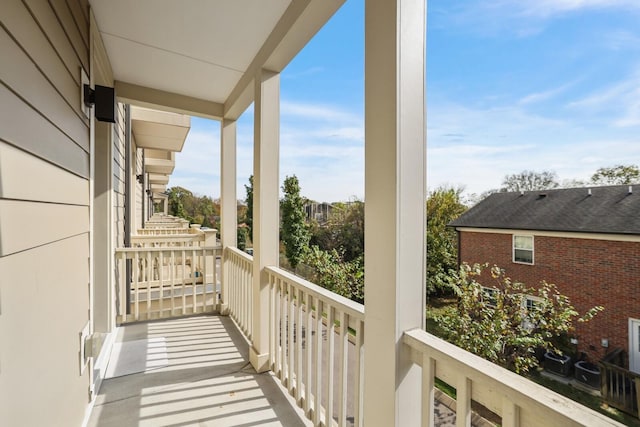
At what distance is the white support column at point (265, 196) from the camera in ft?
8.35

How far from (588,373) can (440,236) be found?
581 mm

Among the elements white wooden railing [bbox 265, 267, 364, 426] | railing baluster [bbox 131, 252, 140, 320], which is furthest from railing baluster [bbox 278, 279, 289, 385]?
railing baluster [bbox 131, 252, 140, 320]

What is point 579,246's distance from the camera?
71 centimetres

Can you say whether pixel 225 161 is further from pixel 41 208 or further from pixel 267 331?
pixel 41 208

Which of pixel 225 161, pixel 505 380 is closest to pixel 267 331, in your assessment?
pixel 505 380

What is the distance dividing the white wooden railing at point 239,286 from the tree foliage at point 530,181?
96.0 inches

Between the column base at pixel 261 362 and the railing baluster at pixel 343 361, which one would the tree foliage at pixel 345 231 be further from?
the column base at pixel 261 362

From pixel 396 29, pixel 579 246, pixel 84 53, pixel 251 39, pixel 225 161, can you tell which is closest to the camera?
pixel 579 246

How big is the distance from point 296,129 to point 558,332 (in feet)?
12.4

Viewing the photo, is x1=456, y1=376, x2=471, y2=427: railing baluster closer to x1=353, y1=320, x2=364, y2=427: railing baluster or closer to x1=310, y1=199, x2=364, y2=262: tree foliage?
→ x1=353, y1=320, x2=364, y2=427: railing baluster

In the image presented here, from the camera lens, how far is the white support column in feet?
8.35

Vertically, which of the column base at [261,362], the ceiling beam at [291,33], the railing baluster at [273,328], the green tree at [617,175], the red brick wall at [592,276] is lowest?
the column base at [261,362]

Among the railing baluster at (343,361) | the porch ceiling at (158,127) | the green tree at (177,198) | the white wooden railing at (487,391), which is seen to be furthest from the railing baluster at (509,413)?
the green tree at (177,198)

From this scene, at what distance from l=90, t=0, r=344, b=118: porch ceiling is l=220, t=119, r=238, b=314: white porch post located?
46 cm
